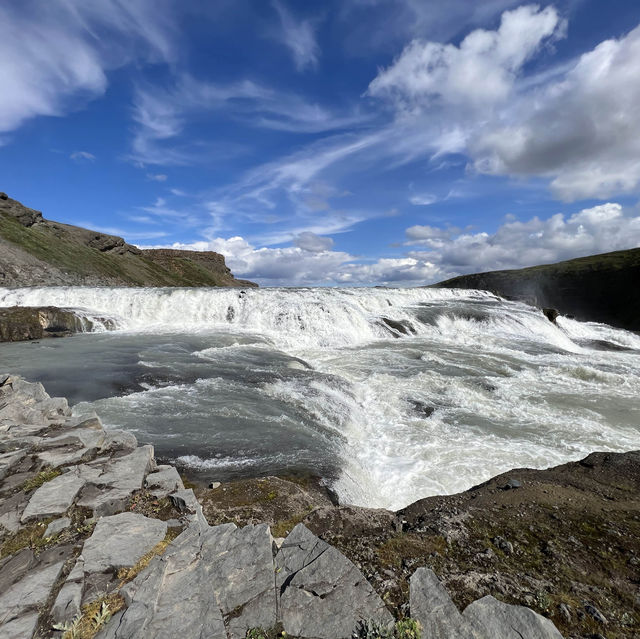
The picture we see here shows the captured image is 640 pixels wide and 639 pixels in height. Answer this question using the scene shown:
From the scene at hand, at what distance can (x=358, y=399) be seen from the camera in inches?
520

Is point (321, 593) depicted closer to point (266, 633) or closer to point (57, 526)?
point (266, 633)

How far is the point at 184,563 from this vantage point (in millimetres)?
3883

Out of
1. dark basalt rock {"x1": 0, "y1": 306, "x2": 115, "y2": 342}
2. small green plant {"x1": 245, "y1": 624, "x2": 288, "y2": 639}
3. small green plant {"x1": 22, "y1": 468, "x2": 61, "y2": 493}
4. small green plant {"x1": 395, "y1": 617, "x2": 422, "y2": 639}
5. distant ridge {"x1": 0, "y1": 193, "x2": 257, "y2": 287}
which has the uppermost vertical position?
distant ridge {"x1": 0, "y1": 193, "x2": 257, "y2": 287}

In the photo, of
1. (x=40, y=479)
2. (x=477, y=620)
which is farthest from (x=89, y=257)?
(x=477, y=620)

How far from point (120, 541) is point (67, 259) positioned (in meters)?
81.5

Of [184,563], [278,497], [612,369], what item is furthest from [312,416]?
[612,369]

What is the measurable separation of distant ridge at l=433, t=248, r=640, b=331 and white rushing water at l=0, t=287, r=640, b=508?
41701 millimetres

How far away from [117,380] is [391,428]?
10651mm

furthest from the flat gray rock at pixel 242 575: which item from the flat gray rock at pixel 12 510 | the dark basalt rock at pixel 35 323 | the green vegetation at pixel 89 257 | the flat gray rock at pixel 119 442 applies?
the green vegetation at pixel 89 257

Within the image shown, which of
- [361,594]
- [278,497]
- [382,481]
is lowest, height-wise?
[382,481]

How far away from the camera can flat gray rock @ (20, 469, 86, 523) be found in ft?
15.5

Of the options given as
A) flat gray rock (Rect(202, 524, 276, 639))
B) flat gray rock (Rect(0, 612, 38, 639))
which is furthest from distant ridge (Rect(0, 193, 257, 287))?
flat gray rock (Rect(202, 524, 276, 639))

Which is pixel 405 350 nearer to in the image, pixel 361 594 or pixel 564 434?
pixel 564 434

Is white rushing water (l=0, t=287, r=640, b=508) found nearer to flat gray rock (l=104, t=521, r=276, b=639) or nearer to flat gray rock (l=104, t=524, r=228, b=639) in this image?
flat gray rock (l=104, t=521, r=276, b=639)
